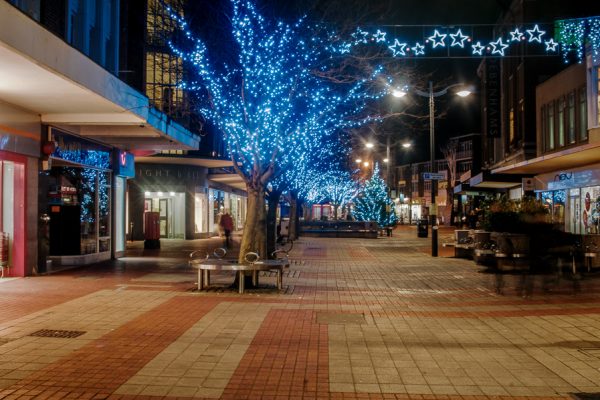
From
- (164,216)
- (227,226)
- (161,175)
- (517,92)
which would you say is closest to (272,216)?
(227,226)

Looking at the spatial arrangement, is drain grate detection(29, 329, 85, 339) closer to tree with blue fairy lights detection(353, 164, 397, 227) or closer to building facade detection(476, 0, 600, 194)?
building facade detection(476, 0, 600, 194)

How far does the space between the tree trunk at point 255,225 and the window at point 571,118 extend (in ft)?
60.3

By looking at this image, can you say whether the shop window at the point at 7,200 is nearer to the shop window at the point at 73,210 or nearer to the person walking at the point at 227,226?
the shop window at the point at 73,210

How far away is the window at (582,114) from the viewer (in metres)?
24.7

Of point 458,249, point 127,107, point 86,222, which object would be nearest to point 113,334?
point 127,107

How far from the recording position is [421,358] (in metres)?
7.26

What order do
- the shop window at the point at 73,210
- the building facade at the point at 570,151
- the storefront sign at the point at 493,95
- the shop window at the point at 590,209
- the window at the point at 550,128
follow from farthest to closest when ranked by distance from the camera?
the storefront sign at the point at 493,95 → the window at the point at 550,128 → the shop window at the point at 590,209 → the building facade at the point at 570,151 → the shop window at the point at 73,210

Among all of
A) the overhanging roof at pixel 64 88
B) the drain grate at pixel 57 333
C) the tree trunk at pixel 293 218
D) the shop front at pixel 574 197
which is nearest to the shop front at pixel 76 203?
Answer: the overhanging roof at pixel 64 88

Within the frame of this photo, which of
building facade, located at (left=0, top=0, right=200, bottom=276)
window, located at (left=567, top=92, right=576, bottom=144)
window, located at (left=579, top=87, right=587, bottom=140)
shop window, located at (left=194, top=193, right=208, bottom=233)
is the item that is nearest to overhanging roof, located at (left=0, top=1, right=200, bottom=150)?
building facade, located at (left=0, top=0, right=200, bottom=276)

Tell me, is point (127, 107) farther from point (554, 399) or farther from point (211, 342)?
point (554, 399)

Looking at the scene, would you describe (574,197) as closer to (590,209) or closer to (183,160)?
(590,209)

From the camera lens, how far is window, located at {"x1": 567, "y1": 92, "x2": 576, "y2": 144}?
26.1m

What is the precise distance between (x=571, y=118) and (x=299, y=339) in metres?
22.8

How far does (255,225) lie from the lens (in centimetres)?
1343
